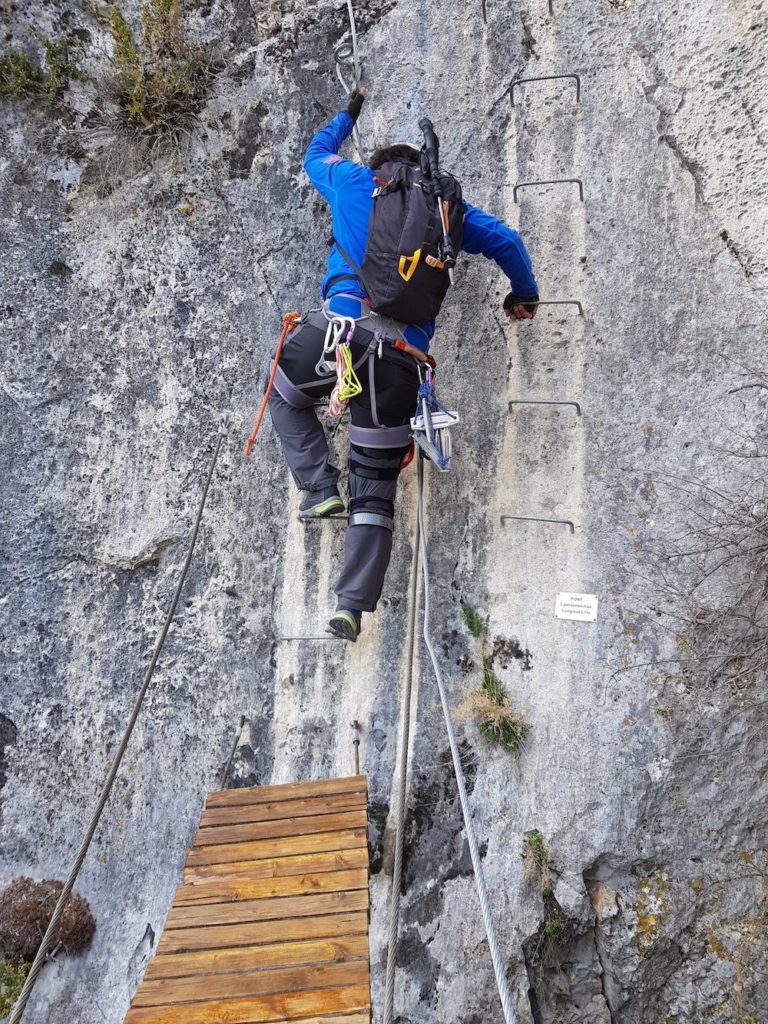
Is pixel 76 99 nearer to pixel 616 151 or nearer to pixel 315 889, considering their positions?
pixel 616 151

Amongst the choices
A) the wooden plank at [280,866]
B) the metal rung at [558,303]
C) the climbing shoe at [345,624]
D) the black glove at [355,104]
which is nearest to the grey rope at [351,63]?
the black glove at [355,104]

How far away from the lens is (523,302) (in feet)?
14.0

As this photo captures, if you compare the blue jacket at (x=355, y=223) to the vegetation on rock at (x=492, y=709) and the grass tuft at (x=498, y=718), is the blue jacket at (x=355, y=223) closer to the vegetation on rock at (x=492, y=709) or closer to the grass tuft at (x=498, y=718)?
the vegetation on rock at (x=492, y=709)

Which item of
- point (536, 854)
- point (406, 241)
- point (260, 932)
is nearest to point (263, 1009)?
point (260, 932)

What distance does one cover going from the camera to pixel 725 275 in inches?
165

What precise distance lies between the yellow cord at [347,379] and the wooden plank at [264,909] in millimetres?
2090

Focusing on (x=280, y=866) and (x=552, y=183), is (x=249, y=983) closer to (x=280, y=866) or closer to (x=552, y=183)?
(x=280, y=866)

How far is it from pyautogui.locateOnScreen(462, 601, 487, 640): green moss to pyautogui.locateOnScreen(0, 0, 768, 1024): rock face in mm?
54

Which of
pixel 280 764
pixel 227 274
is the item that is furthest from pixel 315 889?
pixel 227 274

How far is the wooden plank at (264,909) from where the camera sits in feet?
10.3

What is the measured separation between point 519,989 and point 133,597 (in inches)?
107

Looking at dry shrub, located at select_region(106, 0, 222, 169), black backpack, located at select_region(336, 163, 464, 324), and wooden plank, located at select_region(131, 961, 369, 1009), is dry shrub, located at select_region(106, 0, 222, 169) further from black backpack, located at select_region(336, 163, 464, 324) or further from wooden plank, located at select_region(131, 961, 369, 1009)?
wooden plank, located at select_region(131, 961, 369, 1009)

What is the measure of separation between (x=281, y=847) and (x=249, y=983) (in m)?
0.63

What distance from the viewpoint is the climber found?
359 cm
